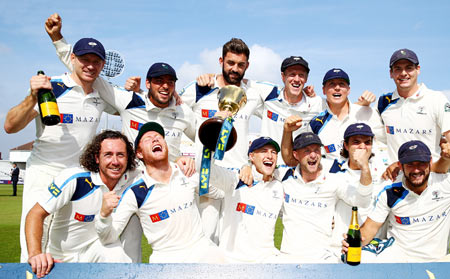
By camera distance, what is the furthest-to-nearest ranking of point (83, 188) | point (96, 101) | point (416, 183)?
point (96, 101), point (416, 183), point (83, 188)

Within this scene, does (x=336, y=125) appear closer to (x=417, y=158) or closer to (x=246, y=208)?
(x=417, y=158)

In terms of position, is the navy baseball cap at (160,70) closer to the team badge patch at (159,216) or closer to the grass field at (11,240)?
the team badge patch at (159,216)

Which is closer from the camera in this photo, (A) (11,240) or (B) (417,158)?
(B) (417,158)

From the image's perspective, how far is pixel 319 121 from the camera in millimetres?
4645

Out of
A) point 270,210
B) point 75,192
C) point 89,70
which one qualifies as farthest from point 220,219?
point 89,70

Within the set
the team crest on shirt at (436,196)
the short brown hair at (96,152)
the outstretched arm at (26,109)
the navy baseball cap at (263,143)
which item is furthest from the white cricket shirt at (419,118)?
the outstretched arm at (26,109)

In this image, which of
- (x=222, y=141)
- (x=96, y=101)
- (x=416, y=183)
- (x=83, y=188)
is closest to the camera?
(x=222, y=141)

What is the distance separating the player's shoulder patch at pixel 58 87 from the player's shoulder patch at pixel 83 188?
1.04 metres

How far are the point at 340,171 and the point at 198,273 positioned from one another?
199cm

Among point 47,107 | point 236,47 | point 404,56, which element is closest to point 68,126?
point 47,107

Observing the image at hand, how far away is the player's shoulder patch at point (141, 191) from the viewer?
3535mm

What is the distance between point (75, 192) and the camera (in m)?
3.45

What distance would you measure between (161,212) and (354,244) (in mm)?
1762

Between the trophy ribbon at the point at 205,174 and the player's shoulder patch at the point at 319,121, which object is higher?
the player's shoulder patch at the point at 319,121
